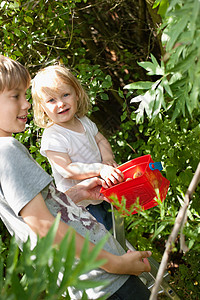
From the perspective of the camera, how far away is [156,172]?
1.66 meters

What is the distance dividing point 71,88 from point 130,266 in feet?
3.72

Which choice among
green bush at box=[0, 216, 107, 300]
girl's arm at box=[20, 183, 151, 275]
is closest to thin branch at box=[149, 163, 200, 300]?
green bush at box=[0, 216, 107, 300]

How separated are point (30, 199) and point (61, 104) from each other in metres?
0.96

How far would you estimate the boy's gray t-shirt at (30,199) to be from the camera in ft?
3.63

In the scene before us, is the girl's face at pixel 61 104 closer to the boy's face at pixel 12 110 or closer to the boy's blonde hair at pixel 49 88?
the boy's blonde hair at pixel 49 88

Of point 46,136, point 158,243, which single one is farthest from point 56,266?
point 158,243

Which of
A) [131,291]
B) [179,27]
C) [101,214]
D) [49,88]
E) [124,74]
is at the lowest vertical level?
[101,214]

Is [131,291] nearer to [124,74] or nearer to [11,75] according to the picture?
[11,75]

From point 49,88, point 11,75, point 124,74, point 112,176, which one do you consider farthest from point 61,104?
point 124,74

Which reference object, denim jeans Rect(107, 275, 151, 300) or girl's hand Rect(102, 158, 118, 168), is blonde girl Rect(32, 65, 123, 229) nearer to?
girl's hand Rect(102, 158, 118, 168)

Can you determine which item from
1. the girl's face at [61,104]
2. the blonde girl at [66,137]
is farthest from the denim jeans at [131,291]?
the girl's face at [61,104]

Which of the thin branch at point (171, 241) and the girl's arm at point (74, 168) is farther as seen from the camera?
the girl's arm at point (74, 168)

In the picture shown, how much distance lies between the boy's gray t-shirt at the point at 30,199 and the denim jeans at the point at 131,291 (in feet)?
0.06

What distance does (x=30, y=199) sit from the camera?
1.10 metres
